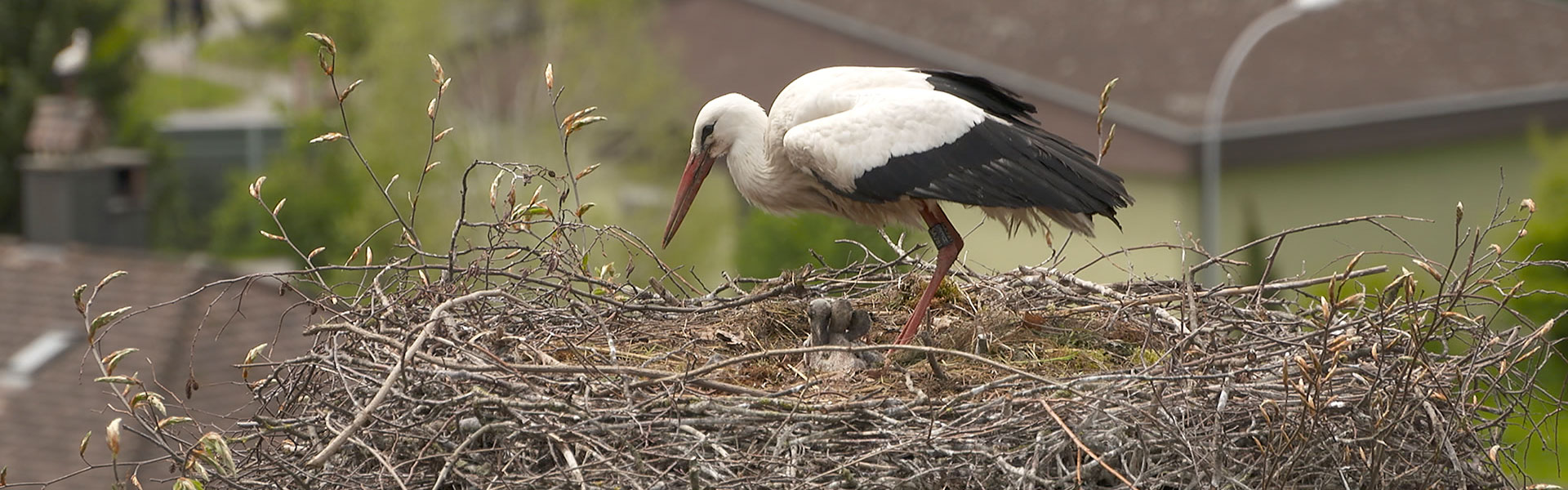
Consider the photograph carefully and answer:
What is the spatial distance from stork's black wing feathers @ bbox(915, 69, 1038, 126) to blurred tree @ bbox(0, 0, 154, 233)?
27.6m

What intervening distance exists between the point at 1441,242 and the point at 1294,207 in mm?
1977

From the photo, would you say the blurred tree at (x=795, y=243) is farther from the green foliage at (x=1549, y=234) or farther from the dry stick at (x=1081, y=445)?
the green foliage at (x=1549, y=234)

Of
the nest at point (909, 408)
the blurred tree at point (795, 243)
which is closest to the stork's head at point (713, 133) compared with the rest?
the nest at point (909, 408)

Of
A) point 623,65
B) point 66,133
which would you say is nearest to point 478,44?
point 623,65

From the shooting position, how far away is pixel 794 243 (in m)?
11.5

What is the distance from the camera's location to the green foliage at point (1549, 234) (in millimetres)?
14695

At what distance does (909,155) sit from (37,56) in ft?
94.4

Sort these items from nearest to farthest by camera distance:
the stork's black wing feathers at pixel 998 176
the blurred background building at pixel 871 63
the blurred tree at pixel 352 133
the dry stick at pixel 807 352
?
the dry stick at pixel 807 352 → the stork's black wing feathers at pixel 998 176 → the blurred background building at pixel 871 63 → the blurred tree at pixel 352 133

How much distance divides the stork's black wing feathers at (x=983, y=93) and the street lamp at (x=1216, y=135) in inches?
213

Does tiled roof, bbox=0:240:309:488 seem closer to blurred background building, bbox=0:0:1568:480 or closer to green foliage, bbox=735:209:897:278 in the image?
blurred background building, bbox=0:0:1568:480

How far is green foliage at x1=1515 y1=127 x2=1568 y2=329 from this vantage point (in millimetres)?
14695

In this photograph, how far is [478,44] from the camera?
28.3 meters

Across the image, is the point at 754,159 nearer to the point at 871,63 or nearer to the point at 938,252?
the point at 938,252

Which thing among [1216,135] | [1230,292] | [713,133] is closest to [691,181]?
[713,133]
